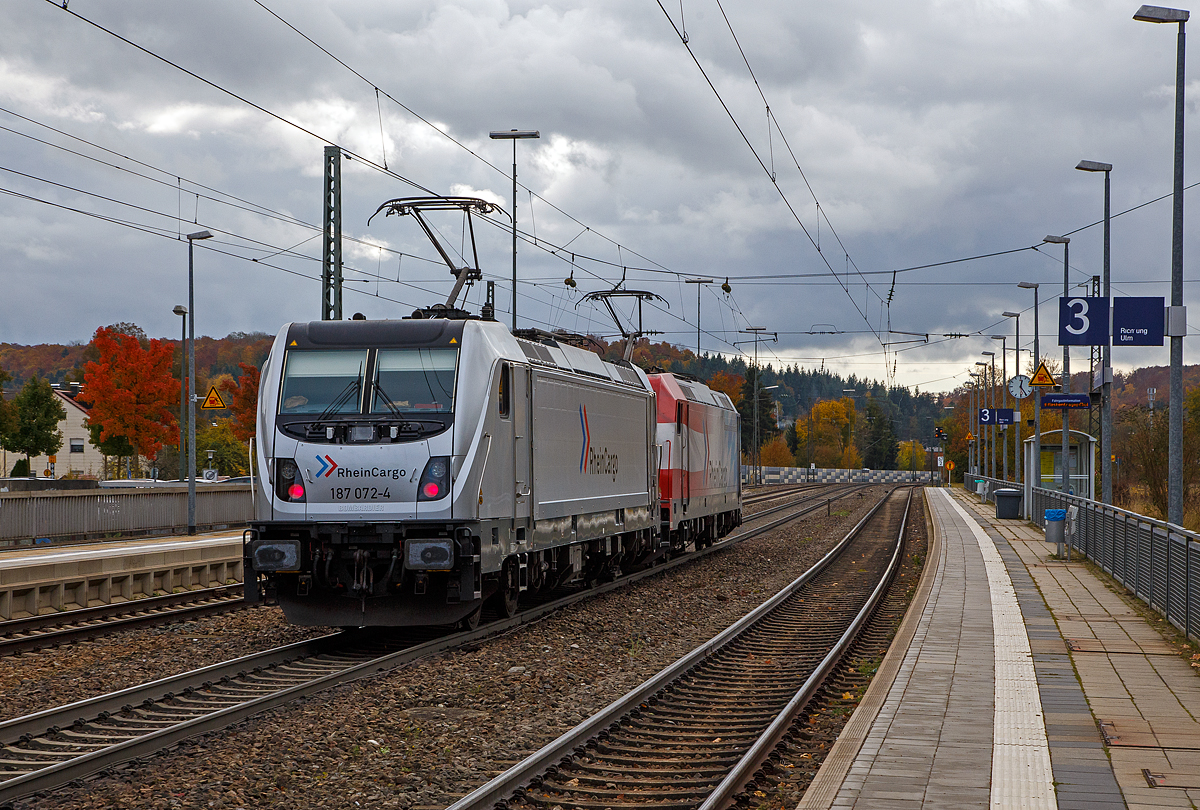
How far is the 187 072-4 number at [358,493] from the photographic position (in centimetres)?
1164

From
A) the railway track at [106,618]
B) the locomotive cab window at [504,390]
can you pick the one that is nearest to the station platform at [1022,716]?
the locomotive cab window at [504,390]

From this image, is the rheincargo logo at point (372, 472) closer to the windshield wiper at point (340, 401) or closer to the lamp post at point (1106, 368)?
the windshield wiper at point (340, 401)

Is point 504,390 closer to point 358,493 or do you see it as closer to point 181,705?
point 358,493

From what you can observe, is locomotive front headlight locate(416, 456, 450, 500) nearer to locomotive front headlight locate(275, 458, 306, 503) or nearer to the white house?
locomotive front headlight locate(275, 458, 306, 503)

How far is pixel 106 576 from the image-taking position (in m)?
15.9

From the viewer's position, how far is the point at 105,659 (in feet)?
37.3

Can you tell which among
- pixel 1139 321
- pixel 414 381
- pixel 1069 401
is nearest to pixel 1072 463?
pixel 1069 401

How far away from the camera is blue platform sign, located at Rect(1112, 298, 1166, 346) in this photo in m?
16.6

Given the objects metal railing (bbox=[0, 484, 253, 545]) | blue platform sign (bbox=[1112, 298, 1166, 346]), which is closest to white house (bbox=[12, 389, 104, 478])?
metal railing (bbox=[0, 484, 253, 545])

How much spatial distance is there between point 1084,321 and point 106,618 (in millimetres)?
15731

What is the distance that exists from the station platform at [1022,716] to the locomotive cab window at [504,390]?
16.0 ft

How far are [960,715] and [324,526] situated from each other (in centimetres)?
641

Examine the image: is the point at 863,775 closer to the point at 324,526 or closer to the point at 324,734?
the point at 324,734

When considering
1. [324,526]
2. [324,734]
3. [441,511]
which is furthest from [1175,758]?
[324,526]
